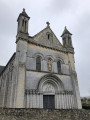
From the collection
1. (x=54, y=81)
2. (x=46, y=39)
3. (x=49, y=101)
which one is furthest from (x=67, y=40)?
(x=49, y=101)

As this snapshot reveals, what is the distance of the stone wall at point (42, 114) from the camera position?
8.40 metres

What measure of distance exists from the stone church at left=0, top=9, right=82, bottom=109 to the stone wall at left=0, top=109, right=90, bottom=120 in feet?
14.8

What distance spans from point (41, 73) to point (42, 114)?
24.4 feet

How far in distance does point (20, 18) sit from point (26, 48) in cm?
491

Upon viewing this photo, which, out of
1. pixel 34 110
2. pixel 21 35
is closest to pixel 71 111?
pixel 34 110

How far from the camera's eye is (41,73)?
16.3 metres

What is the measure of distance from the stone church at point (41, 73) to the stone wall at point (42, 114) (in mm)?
4525

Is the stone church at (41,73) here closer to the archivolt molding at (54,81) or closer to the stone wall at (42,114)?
the archivolt molding at (54,81)

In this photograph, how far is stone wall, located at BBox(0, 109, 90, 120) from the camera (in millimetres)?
8398

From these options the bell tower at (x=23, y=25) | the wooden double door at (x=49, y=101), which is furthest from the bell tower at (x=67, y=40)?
the wooden double door at (x=49, y=101)

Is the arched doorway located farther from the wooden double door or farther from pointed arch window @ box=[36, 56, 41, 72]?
pointed arch window @ box=[36, 56, 41, 72]

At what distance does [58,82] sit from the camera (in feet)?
55.9

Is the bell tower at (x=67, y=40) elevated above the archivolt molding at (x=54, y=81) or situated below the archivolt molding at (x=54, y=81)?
above

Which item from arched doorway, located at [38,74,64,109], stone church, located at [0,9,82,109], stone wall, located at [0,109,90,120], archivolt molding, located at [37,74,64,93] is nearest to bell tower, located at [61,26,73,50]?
stone church, located at [0,9,82,109]
